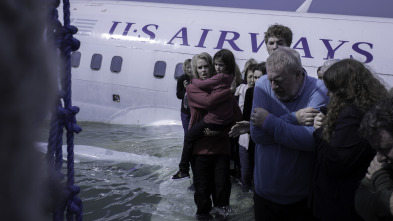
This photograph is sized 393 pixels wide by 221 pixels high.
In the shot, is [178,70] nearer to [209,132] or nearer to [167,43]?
[167,43]

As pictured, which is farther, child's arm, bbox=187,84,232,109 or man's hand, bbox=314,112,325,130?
child's arm, bbox=187,84,232,109

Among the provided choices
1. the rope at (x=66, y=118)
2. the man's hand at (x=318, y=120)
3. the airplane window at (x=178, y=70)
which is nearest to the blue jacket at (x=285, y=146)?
the man's hand at (x=318, y=120)

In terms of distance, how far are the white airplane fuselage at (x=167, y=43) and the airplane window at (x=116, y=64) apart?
5cm

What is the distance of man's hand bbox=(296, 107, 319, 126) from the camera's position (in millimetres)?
2824

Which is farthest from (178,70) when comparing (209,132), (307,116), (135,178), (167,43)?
(307,116)

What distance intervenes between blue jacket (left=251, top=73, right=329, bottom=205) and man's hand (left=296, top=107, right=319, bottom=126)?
0.04m

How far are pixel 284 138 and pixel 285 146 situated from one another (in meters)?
0.11

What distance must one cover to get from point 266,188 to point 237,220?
1.96m

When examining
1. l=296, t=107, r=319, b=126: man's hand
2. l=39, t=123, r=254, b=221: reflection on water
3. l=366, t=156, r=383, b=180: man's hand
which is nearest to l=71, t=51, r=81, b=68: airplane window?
l=39, t=123, r=254, b=221: reflection on water

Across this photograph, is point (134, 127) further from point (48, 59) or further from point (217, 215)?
point (48, 59)

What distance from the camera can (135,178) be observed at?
21.7 ft

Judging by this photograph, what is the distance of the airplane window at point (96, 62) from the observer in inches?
402

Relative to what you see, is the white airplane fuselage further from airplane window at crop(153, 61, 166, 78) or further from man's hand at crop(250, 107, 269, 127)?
man's hand at crop(250, 107, 269, 127)

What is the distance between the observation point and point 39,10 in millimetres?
401
